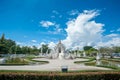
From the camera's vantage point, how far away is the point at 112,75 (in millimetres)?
12453

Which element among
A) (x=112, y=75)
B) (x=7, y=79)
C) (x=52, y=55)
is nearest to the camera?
(x=7, y=79)

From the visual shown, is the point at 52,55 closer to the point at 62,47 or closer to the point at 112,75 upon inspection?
the point at 62,47

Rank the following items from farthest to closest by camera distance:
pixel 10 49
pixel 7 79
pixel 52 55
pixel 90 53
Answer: pixel 90 53 < pixel 10 49 < pixel 52 55 < pixel 7 79

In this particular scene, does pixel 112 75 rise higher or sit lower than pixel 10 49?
lower

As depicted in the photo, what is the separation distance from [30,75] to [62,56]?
4512cm

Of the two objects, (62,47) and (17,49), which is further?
(17,49)

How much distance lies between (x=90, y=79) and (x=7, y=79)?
5.59 m

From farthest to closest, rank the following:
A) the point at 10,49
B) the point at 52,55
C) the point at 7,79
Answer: the point at 10,49 < the point at 52,55 < the point at 7,79

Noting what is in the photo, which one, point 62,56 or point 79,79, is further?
point 62,56

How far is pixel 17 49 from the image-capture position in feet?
257

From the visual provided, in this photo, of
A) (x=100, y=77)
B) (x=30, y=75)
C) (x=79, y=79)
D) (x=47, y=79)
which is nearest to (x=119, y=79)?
(x=100, y=77)

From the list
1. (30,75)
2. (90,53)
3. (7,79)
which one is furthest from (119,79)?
(90,53)

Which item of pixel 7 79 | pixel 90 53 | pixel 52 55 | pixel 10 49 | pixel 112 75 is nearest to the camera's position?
pixel 7 79

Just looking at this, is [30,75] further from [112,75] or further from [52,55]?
[52,55]
